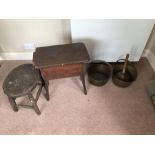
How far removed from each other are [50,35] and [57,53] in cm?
58

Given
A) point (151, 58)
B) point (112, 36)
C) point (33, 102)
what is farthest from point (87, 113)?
point (151, 58)

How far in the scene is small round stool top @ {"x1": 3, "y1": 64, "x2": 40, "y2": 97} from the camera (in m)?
1.24

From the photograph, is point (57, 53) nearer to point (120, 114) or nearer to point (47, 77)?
point (47, 77)

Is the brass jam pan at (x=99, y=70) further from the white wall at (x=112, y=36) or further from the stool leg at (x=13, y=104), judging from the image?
the stool leg at (x=13, y=104)

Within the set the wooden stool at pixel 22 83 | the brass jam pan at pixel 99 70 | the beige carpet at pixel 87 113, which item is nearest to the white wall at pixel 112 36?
the brass jam pan at pixel 99 70

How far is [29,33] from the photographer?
177cm

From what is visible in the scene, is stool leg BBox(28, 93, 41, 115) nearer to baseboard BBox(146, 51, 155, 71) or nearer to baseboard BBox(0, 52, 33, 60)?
baseboard BBox(0, 52, 33, 60)

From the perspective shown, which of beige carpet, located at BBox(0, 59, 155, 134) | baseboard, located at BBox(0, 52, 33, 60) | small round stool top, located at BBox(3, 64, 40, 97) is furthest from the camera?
baseboard, located at BBox(0, 52, 33, 60)

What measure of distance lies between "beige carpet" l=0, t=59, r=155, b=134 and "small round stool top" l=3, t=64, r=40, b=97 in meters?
0.36

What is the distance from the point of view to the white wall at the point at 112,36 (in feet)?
4.93

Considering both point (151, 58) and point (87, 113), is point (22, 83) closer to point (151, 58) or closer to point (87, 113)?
point (87, 113)

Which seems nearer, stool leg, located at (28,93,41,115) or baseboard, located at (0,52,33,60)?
stool leg, located at (28,93,41,115)

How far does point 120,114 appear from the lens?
1.47m

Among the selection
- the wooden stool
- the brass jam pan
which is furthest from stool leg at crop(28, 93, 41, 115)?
the brass jam pan
